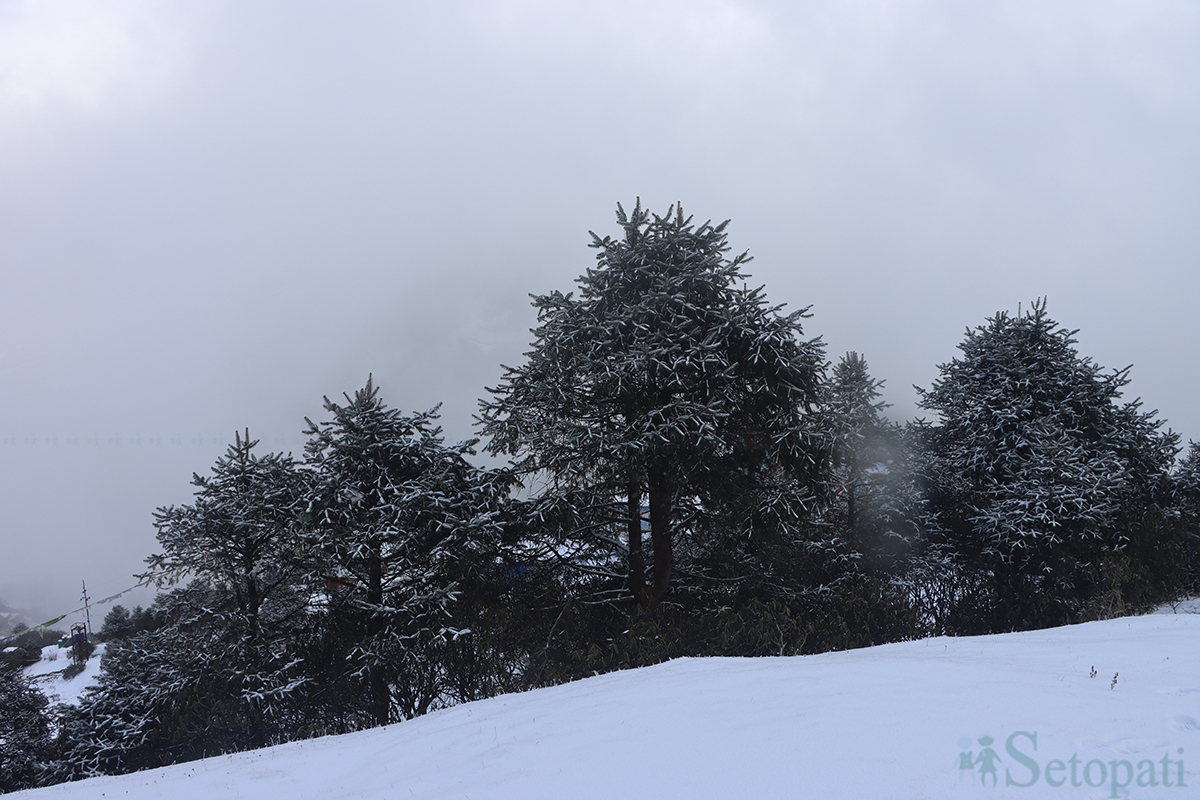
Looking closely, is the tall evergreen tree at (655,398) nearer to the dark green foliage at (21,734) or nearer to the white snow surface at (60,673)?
the dark green foliage at (21,734)

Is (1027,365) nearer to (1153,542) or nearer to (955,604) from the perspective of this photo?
(1153,542)

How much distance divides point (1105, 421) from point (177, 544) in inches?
919

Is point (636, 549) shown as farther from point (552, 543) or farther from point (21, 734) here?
point (21, 734)

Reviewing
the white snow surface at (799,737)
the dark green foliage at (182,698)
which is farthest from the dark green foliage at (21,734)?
the white snow surface at (799,737)

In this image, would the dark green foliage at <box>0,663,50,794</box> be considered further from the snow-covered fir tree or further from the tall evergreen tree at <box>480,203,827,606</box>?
the tall evergreen tree at <box>480,203,827,606</box>

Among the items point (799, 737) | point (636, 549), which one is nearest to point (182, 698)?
point (636, 549)

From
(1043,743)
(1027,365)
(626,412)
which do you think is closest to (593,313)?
(626,412)

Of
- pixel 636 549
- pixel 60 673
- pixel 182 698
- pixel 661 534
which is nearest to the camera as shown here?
pixel 182 698

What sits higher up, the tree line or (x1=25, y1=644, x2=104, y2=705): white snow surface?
the tree line

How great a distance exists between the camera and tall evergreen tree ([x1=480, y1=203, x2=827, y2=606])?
11.2 m

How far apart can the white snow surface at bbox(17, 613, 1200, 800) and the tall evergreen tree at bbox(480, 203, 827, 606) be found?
4.39 m

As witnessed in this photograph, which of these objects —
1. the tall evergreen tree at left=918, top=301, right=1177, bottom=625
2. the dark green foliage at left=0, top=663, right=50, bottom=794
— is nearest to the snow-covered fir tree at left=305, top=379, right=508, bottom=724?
the dark green foliage at left=0, top=663, right=50, bottom=794

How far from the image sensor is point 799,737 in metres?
4.27

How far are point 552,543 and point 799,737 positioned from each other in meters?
8.41
